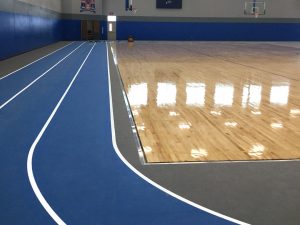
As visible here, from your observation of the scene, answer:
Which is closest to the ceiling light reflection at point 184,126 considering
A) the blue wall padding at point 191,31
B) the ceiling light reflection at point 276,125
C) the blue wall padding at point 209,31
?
the ceiling light reflection at point 276,125

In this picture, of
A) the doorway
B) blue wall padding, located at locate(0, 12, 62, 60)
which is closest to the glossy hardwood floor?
blue wall padding, located at locate(0, 12, 62, 60)

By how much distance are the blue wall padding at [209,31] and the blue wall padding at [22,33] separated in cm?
947

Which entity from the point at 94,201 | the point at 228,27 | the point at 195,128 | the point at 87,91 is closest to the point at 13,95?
the point at 87,91

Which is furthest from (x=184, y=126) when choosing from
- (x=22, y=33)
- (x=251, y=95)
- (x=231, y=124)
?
(x=22, y=33)

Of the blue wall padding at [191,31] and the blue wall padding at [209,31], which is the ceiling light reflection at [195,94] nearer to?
the blue wall padding at [191,31]

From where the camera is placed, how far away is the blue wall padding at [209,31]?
34.3 meters

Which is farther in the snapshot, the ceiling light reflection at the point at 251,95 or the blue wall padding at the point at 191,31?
the blue wall padding at the point at 191,31

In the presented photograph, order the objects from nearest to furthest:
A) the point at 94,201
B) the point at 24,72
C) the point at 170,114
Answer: the point at 94,201 < the point at 170,114 < the point at 24,72

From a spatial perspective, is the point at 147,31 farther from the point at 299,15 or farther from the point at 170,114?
the point at 170,114

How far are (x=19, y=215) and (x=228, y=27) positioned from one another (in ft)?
112

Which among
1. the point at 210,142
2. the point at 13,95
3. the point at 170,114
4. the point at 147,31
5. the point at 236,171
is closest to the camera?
the point at 236,171

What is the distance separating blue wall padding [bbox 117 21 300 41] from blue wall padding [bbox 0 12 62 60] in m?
9.47

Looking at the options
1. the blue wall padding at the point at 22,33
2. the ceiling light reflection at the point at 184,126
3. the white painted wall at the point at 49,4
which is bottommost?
the ceiling light reflection at the point at 184,126

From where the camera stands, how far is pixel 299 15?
118 feet
